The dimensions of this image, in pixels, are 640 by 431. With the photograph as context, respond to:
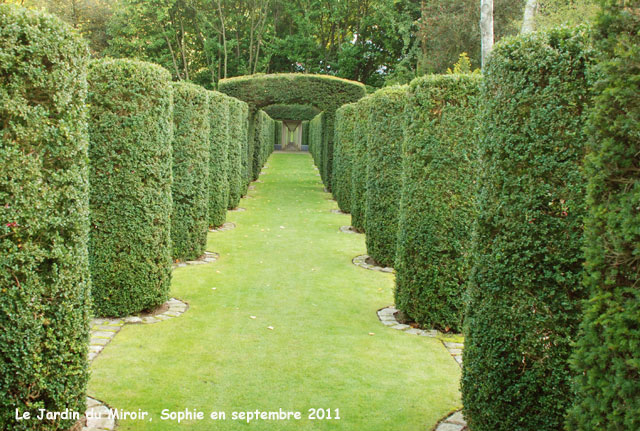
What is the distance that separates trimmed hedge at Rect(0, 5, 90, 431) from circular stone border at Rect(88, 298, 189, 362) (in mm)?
2121

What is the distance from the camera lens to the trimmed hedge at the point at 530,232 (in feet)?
12.5

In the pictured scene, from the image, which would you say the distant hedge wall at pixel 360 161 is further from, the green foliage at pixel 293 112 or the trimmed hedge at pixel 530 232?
the green foliage at pixel 293 112

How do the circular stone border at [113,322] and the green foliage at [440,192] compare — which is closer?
the circular stone border at [113,322]

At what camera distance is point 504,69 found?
414 cm

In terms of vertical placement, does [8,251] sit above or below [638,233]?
below

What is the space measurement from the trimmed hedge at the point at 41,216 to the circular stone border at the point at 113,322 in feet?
6.96

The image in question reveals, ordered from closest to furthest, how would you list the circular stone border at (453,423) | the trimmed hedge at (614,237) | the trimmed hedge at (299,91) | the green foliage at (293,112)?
the trimmed hedge at (614,237) < the circular stone border at (453,423) < the trimmed hedge at (299,91) < the green foliage at (293,112)

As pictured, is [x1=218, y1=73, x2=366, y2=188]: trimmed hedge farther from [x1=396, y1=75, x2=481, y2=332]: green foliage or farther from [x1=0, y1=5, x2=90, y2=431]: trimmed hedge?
[x1=0, y1=5, x2=90, y2=431]: trimmed hedge

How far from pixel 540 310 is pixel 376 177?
6922mm

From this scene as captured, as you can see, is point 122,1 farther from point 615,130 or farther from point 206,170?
point 615,130

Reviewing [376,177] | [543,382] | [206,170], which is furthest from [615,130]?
[206,170]

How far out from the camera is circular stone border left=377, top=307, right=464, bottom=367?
6.62m

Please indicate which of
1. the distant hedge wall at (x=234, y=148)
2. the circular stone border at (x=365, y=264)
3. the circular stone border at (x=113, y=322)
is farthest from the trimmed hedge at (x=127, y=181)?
the distant hedge wall at (x=234, y=148)

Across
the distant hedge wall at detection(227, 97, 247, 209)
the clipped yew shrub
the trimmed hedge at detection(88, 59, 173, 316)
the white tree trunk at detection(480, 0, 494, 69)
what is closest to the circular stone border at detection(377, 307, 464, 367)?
the trimmed hedge at detection(88, 59, 173, 316)
